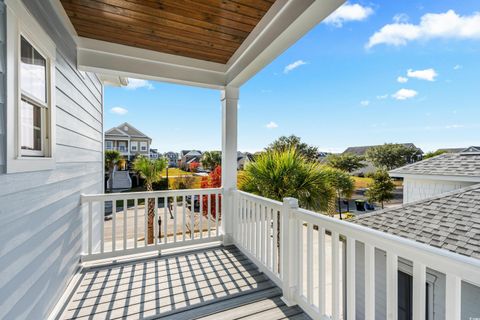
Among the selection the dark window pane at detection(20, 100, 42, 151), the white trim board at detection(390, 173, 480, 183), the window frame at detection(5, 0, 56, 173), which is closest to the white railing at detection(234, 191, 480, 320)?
the white trim board at detection(390, 173, 480, 183)

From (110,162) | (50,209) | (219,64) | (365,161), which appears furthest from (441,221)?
(110,162)

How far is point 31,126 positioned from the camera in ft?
5.61

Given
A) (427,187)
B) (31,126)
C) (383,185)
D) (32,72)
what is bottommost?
(383,185)

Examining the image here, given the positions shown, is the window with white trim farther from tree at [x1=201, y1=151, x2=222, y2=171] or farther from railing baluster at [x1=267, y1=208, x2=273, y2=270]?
railing baluster at [x1=267, y1=208, x2=273, y2=270]

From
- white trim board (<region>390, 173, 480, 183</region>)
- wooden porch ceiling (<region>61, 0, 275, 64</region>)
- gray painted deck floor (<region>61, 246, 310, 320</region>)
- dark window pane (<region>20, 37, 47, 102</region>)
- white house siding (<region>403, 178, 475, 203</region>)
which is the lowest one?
gray painted deck floor (<region>61, 246, 310, 320</region>)

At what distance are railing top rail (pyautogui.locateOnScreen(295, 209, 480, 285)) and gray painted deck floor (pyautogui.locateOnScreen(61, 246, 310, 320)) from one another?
1011 mm

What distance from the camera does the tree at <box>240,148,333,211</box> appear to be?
342 centimetres

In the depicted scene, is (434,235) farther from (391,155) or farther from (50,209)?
(50,209)

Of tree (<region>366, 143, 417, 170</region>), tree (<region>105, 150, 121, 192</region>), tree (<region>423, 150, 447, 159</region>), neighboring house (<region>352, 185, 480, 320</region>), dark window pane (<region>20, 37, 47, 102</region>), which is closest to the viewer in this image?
dark window pane (<region>20, 37, 47, 102</region>)

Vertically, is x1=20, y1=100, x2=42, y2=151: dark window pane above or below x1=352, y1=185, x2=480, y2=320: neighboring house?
above

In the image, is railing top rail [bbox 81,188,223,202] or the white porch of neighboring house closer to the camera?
the white porch of neighboring house

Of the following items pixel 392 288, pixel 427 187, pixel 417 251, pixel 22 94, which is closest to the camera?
pixel 417 251

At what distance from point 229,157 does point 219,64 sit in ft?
4.72

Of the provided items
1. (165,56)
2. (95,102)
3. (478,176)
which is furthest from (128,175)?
(478,176)
